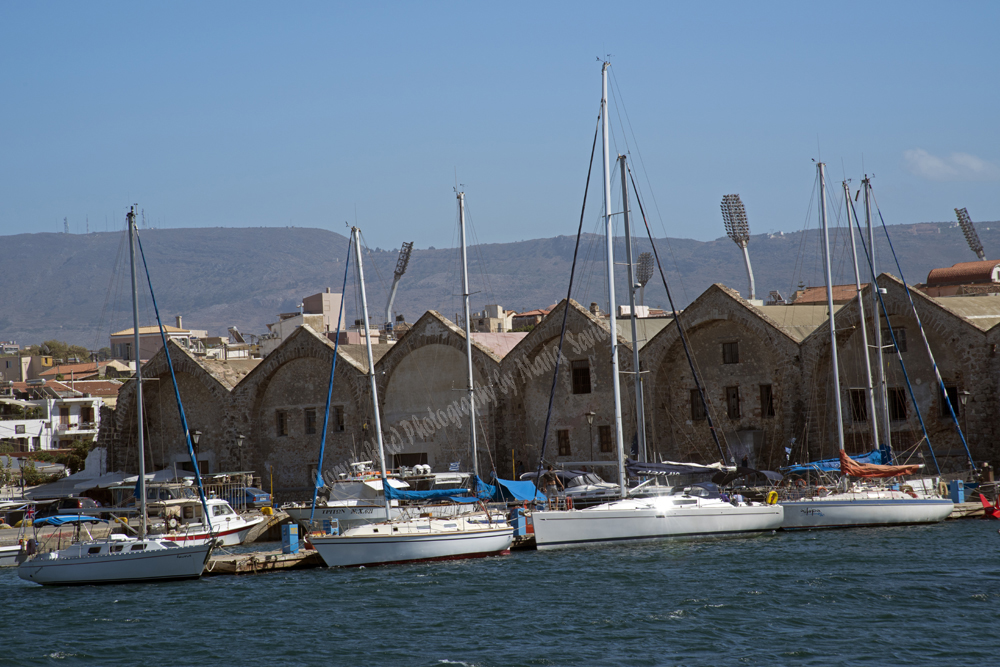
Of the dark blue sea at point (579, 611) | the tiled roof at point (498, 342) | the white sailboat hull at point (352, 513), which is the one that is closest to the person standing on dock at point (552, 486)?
the dark blue sea at point (579, 611)

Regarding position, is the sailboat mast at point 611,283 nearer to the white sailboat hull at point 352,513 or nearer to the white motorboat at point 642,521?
the white motorboat at point 642,521

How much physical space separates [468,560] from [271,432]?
2463cm

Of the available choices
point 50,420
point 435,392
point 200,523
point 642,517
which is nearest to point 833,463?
point 642,517

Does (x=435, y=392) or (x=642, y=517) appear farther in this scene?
(x=435, y=392)

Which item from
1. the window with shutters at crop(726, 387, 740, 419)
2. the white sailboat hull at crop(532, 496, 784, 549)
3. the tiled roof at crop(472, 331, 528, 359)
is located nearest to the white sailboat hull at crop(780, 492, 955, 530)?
the white sailboat hull at crop(532, 496, 784, 549)

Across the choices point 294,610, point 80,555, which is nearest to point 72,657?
point 294,610

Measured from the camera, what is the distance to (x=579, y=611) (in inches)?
1005

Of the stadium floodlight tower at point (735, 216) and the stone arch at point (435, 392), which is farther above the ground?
the stadium floodlight tower at point (735, 216)

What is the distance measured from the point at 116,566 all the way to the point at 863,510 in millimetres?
23630

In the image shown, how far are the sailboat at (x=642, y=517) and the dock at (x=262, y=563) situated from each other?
284 inches

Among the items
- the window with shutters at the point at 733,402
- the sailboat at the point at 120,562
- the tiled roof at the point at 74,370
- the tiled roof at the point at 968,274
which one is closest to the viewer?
the sailboat at the point at 120,562

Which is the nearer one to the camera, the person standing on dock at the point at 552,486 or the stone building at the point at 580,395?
the person standing on dock at the point at 552,486

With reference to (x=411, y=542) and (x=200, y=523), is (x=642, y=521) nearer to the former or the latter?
(x=411, y=542)

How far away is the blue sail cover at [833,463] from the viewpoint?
37.9 m
